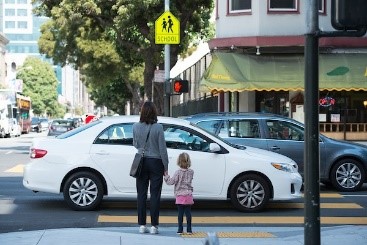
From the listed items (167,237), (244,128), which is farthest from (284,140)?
(167,237)

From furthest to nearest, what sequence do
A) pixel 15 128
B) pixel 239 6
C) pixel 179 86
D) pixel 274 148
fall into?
pixel 15 128, pixel 239 6, pixel 179 86, pixel 274 148

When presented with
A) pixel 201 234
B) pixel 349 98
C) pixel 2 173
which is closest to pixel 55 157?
pixel 201 234

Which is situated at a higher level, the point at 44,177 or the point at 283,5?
the point at 283,5

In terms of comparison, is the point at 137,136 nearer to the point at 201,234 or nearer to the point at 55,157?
the point at 201,234

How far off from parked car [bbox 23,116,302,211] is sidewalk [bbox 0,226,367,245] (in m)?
1.71

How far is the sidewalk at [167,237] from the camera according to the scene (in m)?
8.94

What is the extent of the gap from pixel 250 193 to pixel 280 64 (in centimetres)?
1230

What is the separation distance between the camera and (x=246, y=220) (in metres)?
11.6

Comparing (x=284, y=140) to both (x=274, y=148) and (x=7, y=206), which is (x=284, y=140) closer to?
(x=274, y=148)

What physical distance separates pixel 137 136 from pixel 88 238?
1.61 meters

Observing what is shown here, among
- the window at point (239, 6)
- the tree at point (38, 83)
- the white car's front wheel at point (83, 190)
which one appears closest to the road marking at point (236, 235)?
the white car's front wheel at point (83, 190)

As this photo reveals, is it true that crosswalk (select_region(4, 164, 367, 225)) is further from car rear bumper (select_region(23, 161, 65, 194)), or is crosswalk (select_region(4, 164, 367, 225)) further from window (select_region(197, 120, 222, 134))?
window (select_region(197, 120, 222, 134))

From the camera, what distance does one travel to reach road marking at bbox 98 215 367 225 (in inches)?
449

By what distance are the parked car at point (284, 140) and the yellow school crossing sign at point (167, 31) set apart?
970 cm
